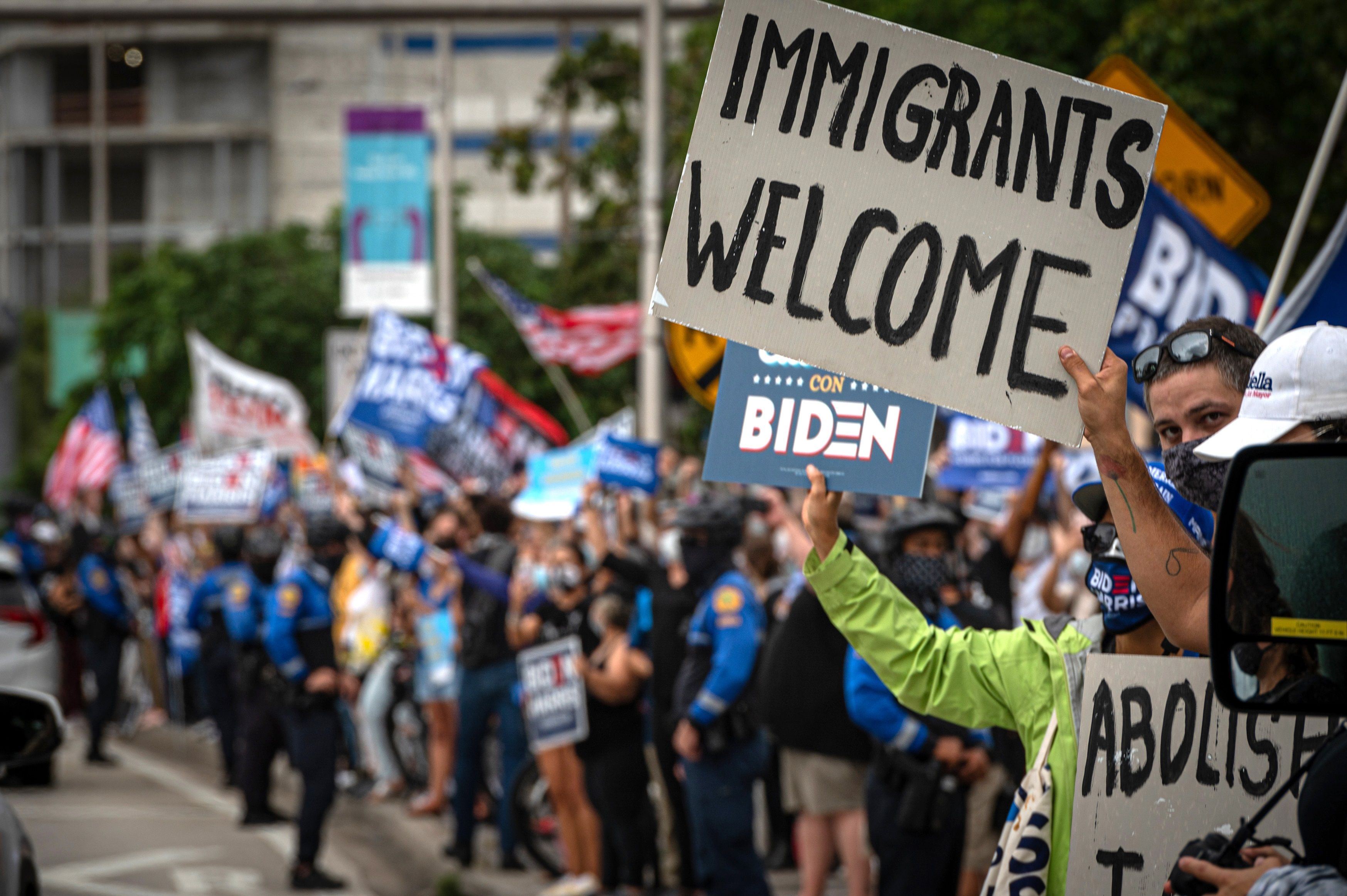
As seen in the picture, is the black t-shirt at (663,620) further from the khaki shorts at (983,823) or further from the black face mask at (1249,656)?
the black face mask at (1249,656)

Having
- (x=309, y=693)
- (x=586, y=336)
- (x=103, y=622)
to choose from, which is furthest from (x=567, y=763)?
(x=103, y=622)

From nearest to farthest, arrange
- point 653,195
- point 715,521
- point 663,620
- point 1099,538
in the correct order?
point 1099,538
point 715,521
point 663,620
point 653,195

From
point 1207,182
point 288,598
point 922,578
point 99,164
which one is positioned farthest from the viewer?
point 99,164

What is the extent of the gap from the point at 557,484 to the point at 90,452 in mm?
14061

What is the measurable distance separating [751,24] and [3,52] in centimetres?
6408

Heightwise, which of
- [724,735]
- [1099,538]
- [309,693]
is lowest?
[309,693]

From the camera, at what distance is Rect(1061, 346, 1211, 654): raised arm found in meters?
2.80

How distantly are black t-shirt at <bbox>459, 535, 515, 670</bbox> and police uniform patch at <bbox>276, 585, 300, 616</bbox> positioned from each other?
39.5 inches

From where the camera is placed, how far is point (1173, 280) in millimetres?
6309

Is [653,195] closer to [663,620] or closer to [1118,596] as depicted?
[663,620]

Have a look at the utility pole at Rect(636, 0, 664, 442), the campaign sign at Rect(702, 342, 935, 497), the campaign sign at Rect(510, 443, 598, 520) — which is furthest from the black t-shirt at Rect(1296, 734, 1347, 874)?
the utility pole at Rect(636, 0, 664, 442)

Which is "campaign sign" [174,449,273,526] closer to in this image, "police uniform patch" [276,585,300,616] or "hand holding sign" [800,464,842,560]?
"police uniform patch" [276,585,300,616]

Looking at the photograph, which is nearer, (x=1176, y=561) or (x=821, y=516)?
(x=1176, y=561)

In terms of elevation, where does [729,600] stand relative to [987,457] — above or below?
below
